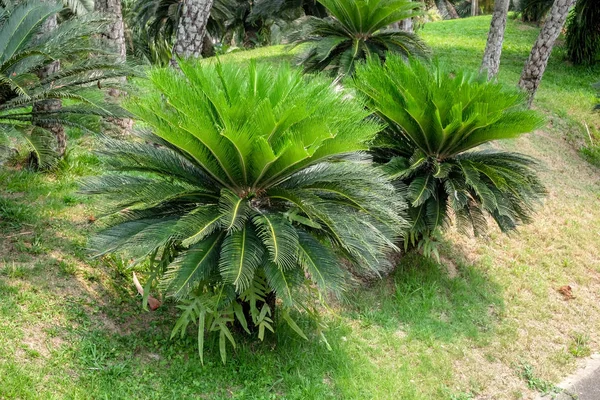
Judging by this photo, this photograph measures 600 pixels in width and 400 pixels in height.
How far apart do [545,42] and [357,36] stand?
423 cm

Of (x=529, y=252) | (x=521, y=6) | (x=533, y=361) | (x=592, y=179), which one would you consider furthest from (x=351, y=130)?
(x=521, y=6)

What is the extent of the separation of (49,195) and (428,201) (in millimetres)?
3660

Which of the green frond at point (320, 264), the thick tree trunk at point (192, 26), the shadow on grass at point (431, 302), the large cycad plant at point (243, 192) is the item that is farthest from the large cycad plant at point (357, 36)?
the green frond at point (320, 264)

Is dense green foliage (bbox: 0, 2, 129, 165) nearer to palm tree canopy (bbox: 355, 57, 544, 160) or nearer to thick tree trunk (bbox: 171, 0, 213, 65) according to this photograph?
thick tree trunk (bbox: 171, 0, 213, 65)

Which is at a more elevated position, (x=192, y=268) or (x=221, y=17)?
(x=192, y=268)

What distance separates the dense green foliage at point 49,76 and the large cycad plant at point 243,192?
0.70 meters

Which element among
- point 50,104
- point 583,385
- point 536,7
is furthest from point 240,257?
point 536,7

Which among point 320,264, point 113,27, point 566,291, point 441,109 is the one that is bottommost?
point 566,291

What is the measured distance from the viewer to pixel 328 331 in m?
5.06

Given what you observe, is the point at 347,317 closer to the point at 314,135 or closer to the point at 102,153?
the point at 314,135

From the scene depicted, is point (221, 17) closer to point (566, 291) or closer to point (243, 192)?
point (566, 291)

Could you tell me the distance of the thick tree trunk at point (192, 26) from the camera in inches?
258

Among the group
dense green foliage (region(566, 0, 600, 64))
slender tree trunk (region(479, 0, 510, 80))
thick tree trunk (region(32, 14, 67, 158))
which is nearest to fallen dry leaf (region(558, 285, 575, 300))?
slender tree trunk (region(479, 0, 510, 80))

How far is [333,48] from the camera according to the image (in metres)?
8.21
